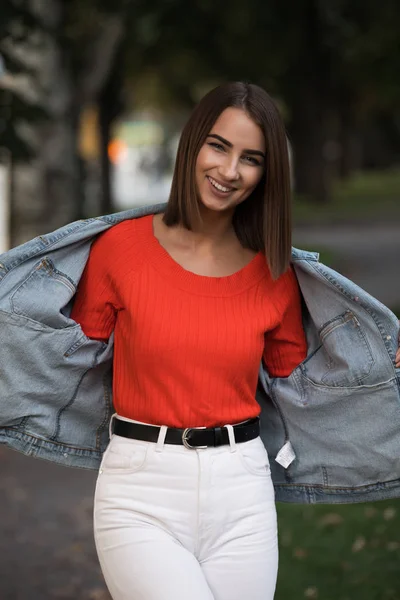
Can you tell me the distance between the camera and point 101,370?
3732 millimetres

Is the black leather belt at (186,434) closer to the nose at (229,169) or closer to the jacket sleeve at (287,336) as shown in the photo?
the jacket sleeve at (287,336)

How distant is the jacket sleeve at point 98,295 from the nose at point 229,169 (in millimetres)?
418

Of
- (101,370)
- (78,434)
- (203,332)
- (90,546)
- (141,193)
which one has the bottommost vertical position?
(141,193)

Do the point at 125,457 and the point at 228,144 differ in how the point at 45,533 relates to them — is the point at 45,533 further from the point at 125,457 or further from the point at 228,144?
the point at 228,144

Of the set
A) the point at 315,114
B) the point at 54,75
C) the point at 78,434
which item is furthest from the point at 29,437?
the point at 315,114

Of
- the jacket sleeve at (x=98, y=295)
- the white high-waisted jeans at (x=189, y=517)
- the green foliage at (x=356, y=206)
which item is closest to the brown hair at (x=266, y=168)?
the jacket sleeve at (x=98, y=295)

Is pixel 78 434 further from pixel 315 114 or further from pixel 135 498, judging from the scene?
pixel 315 114

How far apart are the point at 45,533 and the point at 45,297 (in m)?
3.14

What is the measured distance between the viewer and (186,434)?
325 centimetres

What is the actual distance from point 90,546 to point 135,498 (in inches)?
123

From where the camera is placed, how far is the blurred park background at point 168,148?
19.6 feet

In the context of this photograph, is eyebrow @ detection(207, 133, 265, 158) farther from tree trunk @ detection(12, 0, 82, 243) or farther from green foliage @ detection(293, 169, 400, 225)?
green foliage @ detection(293, 169, 400, 225)

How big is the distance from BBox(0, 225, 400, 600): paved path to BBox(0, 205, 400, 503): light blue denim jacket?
1904mm

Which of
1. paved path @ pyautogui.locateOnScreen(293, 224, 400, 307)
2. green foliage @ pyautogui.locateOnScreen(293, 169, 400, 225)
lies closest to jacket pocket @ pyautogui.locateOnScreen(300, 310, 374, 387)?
paved path @ pyautogui.locateOnScreen(293, 224, 400, 307)
